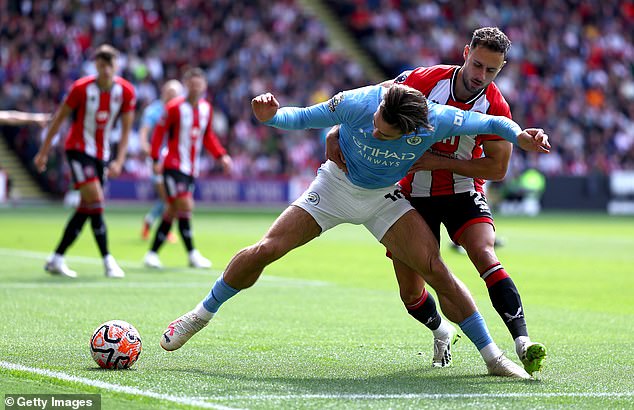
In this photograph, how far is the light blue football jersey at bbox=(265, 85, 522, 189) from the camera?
6.86 m

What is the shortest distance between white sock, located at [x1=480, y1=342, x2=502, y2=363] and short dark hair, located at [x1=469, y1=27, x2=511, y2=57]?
74.1 inches

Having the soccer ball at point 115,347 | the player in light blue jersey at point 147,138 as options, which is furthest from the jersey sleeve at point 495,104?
the player in light blue jersey at point 147,138

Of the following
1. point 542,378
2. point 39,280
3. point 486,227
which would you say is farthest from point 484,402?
point 39,280

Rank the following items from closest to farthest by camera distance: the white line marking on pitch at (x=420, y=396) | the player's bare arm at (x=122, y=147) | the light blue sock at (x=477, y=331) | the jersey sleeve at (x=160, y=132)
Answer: the white line marking on pitch at (x=420, y=396)
the light blue sock at (x=477, y=331)
the player's bare arm at (x=122, y=147)
the jersey sleeve at (x=160, y=132)

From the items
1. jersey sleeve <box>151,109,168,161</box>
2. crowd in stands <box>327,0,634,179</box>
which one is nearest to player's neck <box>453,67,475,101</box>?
jersey sleeve <box>151,109,168,161</box>

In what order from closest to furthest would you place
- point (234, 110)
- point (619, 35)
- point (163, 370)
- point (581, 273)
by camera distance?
point (163, 370) < point (581, 273) < point (234, 110) < point (619, 35)

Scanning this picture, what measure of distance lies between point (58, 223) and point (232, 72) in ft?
40.6

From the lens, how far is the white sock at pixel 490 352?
23.1 feet

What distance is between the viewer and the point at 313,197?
7.34 metres

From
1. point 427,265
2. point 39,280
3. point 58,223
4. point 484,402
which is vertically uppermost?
point 427,265

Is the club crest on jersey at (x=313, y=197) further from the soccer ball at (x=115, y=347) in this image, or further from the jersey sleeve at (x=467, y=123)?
the soccer ball at (x=115, y=347)

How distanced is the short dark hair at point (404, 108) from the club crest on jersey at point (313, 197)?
882mm

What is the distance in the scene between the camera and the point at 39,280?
1282 cm

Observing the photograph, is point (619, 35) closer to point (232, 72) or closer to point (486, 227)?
point (232, 72)
